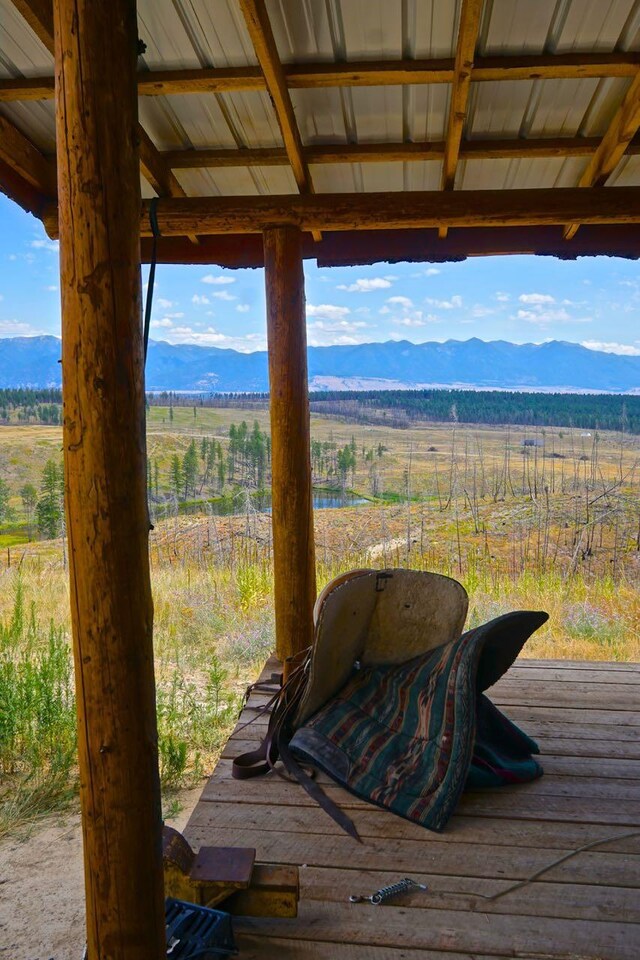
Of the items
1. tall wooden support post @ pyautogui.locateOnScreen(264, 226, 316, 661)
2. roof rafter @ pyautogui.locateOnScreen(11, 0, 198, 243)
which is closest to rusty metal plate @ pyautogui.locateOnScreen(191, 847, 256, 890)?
tall wooden support post @ pyautogui.locateOnScreen(264, 226, 316, 661)

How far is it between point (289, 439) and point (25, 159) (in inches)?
69.6

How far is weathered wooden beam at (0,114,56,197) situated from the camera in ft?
10.5

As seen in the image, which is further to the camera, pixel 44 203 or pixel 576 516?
pixel 576 516

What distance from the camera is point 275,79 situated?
2.77 m

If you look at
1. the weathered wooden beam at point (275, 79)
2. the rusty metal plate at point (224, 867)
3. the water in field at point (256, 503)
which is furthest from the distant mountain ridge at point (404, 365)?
the rusty metal plate at point (224, 867)

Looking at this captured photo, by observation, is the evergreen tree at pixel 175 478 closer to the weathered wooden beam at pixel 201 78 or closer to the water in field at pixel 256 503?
the water in field at pixel 256 503

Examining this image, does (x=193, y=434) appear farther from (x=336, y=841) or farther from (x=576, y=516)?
(x=336, y=841)

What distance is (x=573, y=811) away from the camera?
254 cm

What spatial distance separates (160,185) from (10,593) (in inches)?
205

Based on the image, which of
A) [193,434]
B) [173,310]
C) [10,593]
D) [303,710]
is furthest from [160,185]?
[173,310]

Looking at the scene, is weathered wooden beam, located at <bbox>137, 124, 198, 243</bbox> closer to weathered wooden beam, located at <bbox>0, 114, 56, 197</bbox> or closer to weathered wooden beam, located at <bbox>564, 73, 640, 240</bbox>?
weathered wooden beam, located at <bbox>0, 114, 56, 197</bbox>

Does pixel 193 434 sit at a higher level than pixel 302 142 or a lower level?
lower

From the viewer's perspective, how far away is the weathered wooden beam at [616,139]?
3.00 m

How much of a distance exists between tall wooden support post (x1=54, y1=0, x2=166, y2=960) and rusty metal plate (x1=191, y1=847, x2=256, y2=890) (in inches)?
19.4
